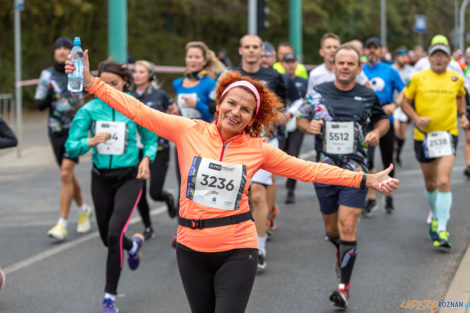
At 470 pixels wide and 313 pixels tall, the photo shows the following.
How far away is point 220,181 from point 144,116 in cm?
56

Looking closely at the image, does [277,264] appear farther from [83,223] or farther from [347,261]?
[83,223]

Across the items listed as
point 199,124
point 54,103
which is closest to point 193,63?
point 54,103

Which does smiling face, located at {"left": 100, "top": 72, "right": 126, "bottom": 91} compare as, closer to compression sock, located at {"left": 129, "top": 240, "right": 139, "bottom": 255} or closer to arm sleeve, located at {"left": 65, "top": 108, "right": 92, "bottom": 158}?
arm sleeve, located at {"left": 65, "top": 108, "right": 92, "bottom": 158}

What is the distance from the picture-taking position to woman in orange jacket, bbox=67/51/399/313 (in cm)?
428

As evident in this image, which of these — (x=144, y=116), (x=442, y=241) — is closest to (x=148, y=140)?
(x=144, y=116)

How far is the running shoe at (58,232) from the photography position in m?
8.52

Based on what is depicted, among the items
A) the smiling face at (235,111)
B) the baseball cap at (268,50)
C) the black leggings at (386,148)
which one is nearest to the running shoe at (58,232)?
the black leggings at (386,148)

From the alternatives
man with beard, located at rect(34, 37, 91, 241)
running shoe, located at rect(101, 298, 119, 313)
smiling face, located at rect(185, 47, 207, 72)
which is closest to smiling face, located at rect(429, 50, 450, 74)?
smiling face, located at rect(185, 47, 207, 72)

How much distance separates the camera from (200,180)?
430 cm

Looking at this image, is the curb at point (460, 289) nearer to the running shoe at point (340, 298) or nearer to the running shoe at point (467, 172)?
the running shoe at point (340, 298)

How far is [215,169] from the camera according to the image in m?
4.29

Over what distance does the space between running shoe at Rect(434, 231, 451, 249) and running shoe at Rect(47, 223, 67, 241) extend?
3887 millimetres

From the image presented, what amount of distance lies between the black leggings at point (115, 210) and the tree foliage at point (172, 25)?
10.5 m

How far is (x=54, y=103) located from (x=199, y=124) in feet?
16.5
